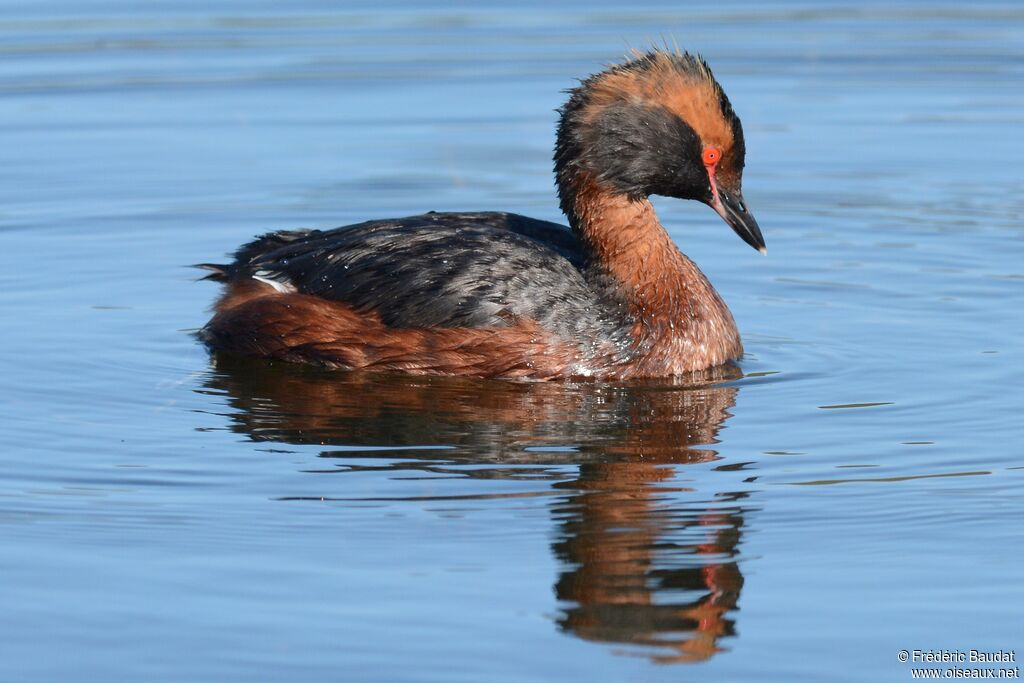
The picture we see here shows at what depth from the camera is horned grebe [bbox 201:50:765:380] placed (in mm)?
9773

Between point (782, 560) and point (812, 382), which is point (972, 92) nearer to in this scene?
point (812, 382)

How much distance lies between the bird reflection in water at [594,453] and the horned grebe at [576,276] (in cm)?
16

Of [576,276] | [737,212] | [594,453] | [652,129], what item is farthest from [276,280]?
[594,453]

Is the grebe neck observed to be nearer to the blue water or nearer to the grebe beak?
the blue water

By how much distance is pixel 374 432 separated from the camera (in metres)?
8.84

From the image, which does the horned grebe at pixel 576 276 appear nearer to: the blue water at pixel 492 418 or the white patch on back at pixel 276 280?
the white patch on back at pixel 276 280


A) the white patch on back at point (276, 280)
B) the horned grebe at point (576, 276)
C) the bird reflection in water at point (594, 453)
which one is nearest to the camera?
the bird reflection in water at point (594, 453)

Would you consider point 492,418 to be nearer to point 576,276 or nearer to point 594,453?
point 594,453

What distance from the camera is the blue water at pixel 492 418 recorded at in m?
6.46

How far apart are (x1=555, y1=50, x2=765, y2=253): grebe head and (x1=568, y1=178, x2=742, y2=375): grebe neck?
0.14 meters

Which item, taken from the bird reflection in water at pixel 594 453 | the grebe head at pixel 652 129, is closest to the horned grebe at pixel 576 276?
the grebe head at pixel 652 129

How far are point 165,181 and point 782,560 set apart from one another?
8.12m

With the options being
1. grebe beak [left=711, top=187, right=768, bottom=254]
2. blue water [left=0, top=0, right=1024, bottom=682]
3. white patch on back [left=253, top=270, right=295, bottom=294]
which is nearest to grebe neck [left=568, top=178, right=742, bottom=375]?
blue water [left=0, top=0, right=1024, bottom=682]

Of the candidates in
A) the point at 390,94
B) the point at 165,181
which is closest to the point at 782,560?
the point at 165,181
